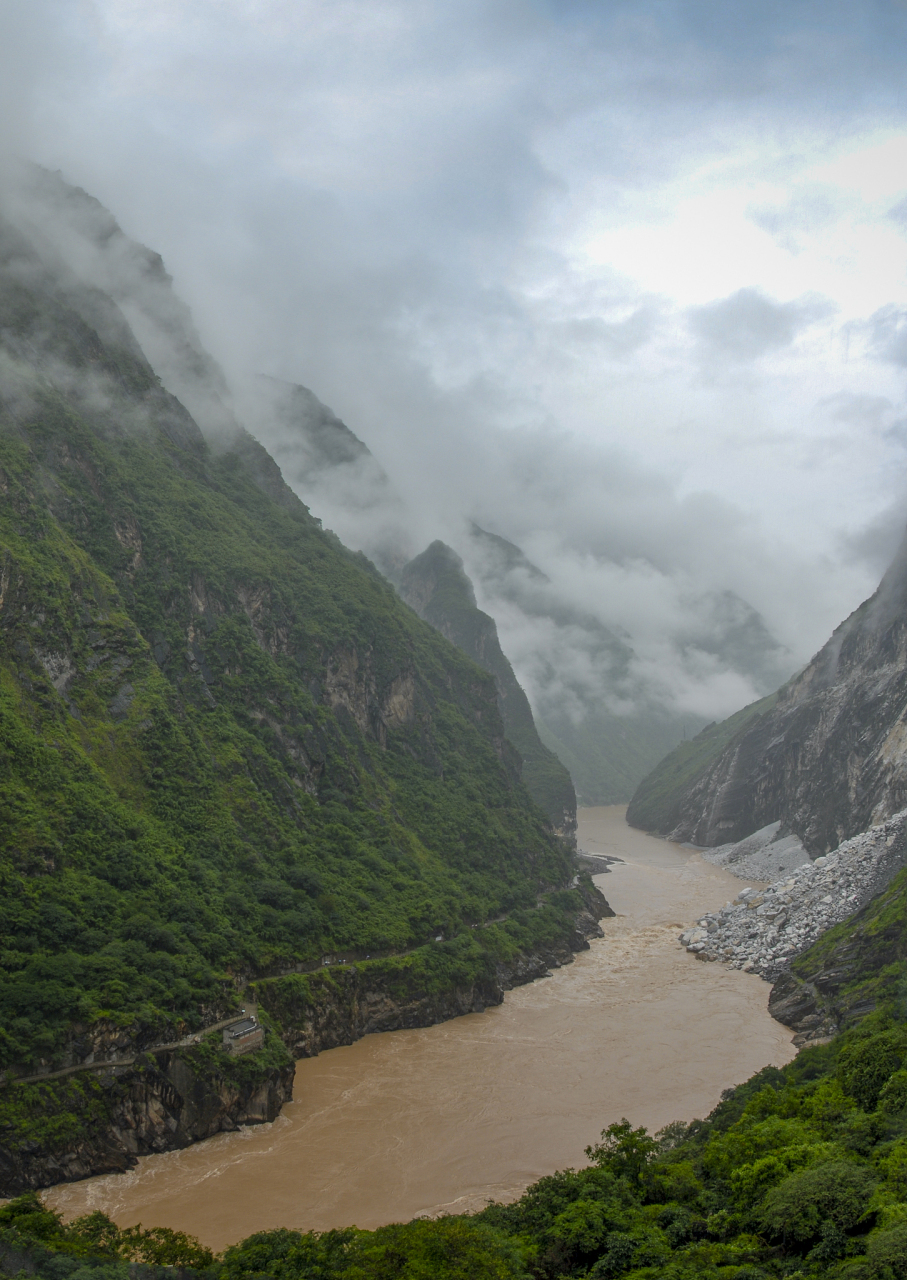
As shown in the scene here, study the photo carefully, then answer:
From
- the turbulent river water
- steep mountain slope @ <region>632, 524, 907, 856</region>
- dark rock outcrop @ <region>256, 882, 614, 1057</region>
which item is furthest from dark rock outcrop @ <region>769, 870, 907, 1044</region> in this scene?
steep mountain slope @ <region>632, 524, 907, 856</region>

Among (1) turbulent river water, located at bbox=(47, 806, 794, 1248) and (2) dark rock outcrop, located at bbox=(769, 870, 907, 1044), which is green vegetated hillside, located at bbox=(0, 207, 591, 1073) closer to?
(1) turbulent river water, located at bbox=(47, 806, 794, 1248)

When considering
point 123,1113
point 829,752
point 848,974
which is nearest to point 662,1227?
point 123,1113

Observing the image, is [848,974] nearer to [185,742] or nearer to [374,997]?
[374,997]

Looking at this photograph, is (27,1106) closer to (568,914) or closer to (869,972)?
(869,972)

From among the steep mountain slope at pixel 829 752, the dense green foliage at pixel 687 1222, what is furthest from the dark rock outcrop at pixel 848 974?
the steep mountain slope at pixel 829 752

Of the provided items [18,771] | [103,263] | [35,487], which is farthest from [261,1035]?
[103,263]

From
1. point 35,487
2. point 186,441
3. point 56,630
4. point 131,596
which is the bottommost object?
point 56,630

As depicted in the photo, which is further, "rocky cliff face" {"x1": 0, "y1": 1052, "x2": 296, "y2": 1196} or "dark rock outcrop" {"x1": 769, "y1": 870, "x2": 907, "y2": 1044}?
"dark rock outcrop" {"x1": 769, "y1": 870, "x2": 907, "y2": 1044}
